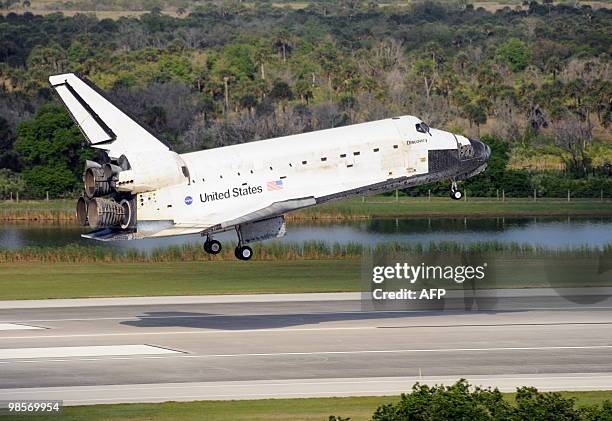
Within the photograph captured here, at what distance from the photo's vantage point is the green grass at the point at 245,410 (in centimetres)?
3956

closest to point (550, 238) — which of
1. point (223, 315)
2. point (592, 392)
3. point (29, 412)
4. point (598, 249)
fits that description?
point (598, 249)

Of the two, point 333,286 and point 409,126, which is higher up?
point 409,126

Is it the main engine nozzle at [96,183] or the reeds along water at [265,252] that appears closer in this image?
the main engine nozzle at [96,183]

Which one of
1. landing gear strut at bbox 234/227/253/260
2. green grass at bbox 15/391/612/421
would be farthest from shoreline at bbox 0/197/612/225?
green grass at bbox 15/391/612/421

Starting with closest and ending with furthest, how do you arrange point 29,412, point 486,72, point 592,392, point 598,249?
point 29,412, point 592,392, point 598,249, point 486,72

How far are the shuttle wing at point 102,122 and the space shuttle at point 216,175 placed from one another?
0.04 metres

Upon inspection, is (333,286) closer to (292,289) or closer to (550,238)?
(292,289)

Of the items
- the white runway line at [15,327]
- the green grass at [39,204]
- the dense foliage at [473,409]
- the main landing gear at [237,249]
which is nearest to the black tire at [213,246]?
the main landing gear at [237,249]

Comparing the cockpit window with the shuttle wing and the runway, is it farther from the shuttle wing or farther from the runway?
the shuttle wing

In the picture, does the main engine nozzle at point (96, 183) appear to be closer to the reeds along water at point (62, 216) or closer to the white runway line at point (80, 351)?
the white runway line at point (80, 351)

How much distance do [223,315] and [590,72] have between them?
128m

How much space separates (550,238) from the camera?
322ft

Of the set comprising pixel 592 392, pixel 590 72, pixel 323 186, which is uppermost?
pixel 590 72

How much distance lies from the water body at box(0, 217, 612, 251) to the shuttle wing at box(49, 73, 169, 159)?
126 feet
